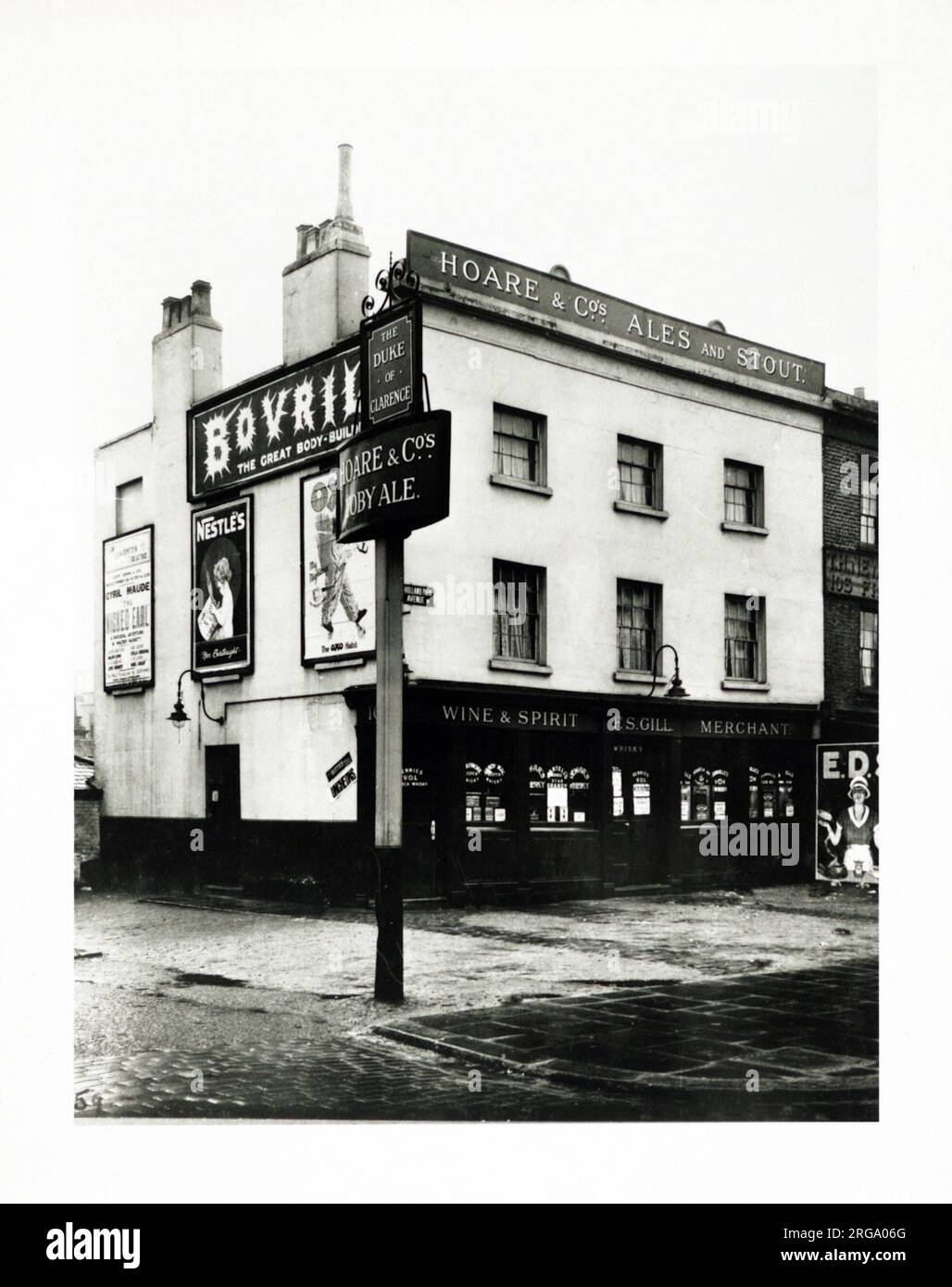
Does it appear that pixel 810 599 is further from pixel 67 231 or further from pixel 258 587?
pixel 67 231

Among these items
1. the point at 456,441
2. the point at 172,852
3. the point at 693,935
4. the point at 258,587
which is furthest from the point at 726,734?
the point at 172,852

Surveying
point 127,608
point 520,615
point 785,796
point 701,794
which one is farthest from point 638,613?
point 127,608

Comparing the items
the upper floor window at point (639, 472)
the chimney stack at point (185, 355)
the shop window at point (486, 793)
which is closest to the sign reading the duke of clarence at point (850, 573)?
the upper floor window at point (639, 472)

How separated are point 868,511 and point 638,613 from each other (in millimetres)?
3299

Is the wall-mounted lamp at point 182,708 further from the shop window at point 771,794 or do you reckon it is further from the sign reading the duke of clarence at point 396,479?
the shop window at point 771,794

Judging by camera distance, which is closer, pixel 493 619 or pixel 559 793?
pixel 493 619

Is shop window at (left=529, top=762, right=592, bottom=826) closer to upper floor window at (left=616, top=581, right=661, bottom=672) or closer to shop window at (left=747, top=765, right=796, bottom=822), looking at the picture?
upper floor window at (left=616, top=581, right=661, bottom=672)

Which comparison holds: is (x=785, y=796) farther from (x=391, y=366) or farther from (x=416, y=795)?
(x=391, y=366)

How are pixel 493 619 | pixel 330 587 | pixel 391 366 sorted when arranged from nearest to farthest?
pixel 391 366
pixel 330 587
pixel 493 619

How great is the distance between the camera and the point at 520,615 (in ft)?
39.1

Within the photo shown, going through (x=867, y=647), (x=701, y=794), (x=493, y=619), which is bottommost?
(x=701, y=794)

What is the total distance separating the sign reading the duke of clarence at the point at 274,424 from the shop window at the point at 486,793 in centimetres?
356

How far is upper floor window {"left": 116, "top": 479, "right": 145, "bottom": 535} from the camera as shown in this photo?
1020 centimetres
